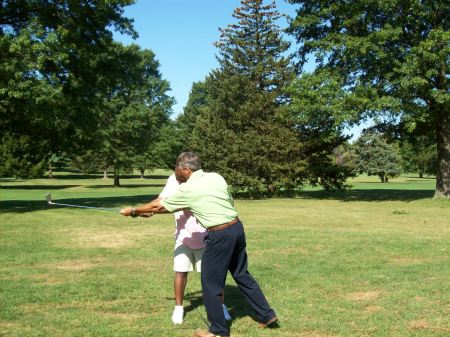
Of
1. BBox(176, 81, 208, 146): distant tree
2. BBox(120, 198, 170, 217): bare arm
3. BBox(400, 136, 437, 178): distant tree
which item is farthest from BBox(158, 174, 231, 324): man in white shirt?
BBox(400, 136, 437, 178): distant tree

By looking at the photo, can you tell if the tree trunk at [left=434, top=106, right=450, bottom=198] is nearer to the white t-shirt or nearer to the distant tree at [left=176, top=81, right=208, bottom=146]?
the white t-shirt

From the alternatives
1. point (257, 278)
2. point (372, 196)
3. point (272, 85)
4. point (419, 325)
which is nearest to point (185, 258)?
point (257, 278)

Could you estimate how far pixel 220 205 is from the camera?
5.50m

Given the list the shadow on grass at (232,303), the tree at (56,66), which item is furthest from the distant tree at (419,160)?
the shadow on grass at (232,303)

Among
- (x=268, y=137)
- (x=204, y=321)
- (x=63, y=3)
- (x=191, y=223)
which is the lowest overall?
(x=204, y=321)

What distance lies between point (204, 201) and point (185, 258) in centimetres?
110

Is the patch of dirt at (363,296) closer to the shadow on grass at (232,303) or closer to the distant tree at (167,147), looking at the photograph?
the shadow on grass at (232,303)

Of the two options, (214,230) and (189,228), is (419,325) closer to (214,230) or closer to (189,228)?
(214,230)

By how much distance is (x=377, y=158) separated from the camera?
7950 centimetres

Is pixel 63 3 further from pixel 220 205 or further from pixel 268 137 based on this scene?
pixel 220 205

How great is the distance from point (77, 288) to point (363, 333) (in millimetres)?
4207

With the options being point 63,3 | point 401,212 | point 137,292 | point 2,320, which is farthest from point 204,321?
point 63,3

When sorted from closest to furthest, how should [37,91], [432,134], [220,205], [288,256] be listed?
1. [220,205]
2. [288,256]
3. [37,91]
4. [432,134]

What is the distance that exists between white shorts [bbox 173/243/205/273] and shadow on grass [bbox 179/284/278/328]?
0.63 meters
